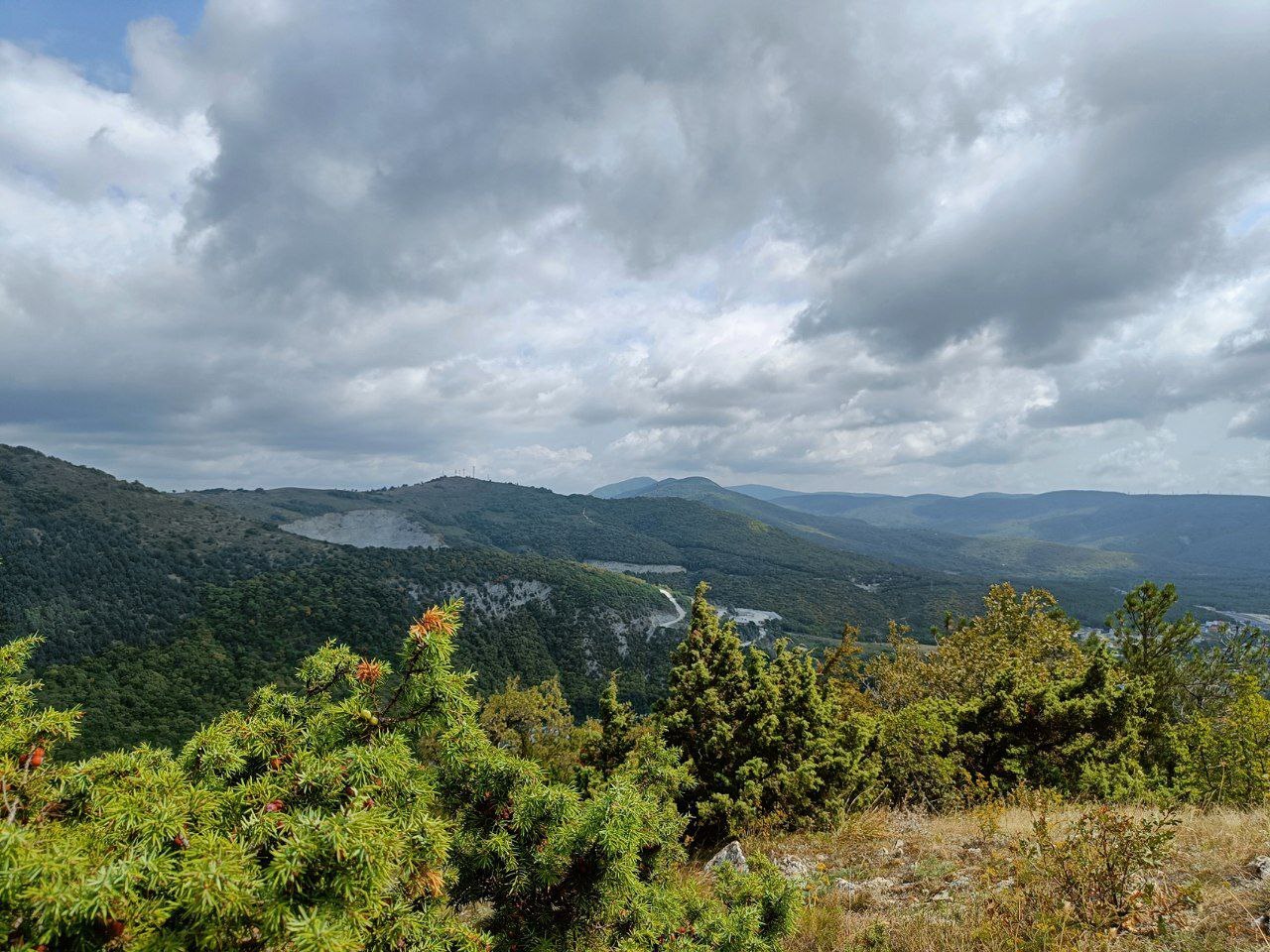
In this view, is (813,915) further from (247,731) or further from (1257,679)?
(1257,679)

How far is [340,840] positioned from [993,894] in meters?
7.46

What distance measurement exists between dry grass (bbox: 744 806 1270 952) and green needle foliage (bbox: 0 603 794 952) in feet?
7.45

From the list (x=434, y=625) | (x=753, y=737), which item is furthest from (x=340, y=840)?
(x=753, y=737)

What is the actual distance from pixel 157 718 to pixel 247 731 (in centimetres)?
9358

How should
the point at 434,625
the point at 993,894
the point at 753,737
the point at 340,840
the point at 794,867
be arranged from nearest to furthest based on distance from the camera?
the point at 340,840
the point at 434,625
the point at 993,894
the point at 794,867
the point at 753,737

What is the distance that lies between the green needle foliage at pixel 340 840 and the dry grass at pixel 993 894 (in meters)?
2.27

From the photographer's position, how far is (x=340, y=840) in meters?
2.25

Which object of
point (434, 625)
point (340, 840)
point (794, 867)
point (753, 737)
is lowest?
point (794, 867)

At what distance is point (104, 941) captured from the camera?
6.28ft

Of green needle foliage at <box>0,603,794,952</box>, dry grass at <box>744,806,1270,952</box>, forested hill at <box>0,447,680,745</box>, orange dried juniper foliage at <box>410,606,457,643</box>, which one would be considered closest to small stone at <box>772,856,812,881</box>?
dry grass at <box>744,806,1270,952</box>

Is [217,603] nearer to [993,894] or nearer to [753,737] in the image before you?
[753,737]

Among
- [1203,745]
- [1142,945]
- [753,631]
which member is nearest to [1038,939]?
[1142,945]

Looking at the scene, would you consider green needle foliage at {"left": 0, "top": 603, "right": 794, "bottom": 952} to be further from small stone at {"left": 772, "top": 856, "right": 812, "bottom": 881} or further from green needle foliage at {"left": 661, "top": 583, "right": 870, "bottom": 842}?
green needle foliage at {"left": 661, "top": 583, "right": 870, "bottom": 842}

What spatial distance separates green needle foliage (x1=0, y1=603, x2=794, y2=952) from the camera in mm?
2023
